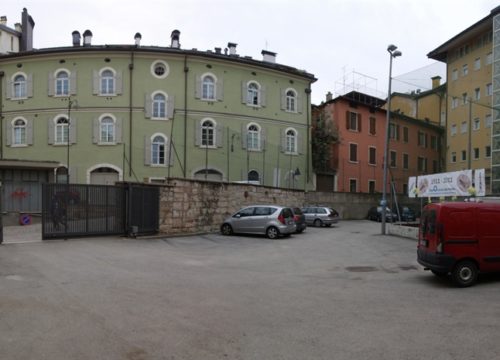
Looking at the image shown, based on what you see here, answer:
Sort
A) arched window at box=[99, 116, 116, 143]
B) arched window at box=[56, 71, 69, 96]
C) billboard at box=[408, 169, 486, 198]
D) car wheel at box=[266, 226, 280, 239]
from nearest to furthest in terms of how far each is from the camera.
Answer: billboard at box=[408, 169, 486, 198] < car wheel at box=[266, 226, 280, 239] < arched window at box=[99, 116, 116, 143] < arched window at box=[56, 71, 69, 96]

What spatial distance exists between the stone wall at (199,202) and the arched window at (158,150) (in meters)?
10.8

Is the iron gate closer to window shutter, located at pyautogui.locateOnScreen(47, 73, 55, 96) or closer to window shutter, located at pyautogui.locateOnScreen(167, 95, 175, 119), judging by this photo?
window shutter, located at pyautogui.locateOnScreen(167, 95, 175, 119)

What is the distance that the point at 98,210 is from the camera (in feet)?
56.6

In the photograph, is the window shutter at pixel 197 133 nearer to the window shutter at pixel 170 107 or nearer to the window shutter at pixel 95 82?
the window shutter at pixel 170 107

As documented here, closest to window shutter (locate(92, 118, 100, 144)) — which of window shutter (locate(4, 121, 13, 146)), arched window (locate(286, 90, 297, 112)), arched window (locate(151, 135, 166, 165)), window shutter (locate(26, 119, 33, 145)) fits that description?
arched window (locate(151, 135, 166, 165))

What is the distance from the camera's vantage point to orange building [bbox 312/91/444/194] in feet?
150

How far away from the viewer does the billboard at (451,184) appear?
1959cm

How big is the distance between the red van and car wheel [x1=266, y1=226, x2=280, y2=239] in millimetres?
11631

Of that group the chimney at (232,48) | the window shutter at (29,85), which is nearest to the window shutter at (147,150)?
the window shutter at (29,85)

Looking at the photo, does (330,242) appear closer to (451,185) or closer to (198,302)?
(451,185)

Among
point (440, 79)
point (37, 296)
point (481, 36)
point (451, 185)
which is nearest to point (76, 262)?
point (37, 296)

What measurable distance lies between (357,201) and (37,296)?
3877 cm

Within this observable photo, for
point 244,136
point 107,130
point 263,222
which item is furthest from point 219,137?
point 263,222

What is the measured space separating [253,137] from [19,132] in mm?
19802
